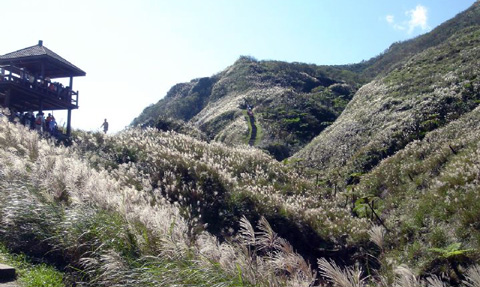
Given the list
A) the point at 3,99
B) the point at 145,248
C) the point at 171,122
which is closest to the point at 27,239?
the point at 145,248

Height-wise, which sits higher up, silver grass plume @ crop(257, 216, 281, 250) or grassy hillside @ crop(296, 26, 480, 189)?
grassy hillside @ crop(296, 26, 480, 189)

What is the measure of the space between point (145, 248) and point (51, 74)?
22174 mm

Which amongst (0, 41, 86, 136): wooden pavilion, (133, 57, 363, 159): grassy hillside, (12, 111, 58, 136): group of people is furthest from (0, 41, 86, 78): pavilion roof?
(133, 57, 363, 159): grassy hillside

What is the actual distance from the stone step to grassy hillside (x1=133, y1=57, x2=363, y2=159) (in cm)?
2581

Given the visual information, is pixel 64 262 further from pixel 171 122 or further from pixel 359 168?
pixel 171 122

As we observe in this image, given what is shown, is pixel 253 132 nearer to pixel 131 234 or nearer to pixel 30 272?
pixel 131 234

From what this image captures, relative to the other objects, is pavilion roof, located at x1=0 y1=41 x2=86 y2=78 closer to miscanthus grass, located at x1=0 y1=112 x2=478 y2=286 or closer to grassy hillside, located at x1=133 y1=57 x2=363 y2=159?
grassy hillside, located at x1=133 y1=57 x2=363 y2=159

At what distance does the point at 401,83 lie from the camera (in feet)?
93.5

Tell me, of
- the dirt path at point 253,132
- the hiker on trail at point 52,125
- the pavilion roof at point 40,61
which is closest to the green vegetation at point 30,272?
the hiker on trail at point 52,125

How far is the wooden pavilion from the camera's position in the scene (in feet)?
64.4

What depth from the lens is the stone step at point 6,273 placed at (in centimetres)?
479

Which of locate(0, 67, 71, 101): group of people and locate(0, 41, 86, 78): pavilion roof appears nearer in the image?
locate(0, 67, 71, 101): group of people

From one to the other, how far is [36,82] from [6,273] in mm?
17671

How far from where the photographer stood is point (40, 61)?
21391mm
